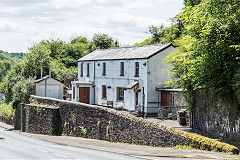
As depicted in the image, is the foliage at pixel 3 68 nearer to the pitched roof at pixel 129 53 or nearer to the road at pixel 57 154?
the pitched roof at pixel 129 53

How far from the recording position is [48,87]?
43.5 m

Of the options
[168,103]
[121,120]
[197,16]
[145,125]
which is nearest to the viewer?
[197,16]

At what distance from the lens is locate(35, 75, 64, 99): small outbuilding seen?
1690 inches

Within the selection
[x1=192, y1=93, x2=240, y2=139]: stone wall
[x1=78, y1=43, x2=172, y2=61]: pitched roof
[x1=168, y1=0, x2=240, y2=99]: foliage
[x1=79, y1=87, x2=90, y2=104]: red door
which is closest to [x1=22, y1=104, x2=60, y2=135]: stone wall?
[x1=79, y1=87, x2=90, y2=104]: red door

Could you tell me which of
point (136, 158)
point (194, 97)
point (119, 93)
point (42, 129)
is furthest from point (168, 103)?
point (136, 158)

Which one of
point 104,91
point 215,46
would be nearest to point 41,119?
point 104,91

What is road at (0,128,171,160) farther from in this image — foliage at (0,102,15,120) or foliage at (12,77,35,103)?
foliage at (0,102,15,120)

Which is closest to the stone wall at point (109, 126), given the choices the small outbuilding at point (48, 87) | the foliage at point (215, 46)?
the foliage at point (215, 46)

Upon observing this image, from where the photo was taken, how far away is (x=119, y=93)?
118ft

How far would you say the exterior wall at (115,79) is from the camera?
32219mm

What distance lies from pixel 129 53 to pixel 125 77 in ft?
8.84

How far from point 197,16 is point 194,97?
537 cm

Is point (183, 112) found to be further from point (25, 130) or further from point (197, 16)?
point (25, 130)

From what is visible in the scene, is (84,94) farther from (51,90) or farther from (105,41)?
(105,41)
